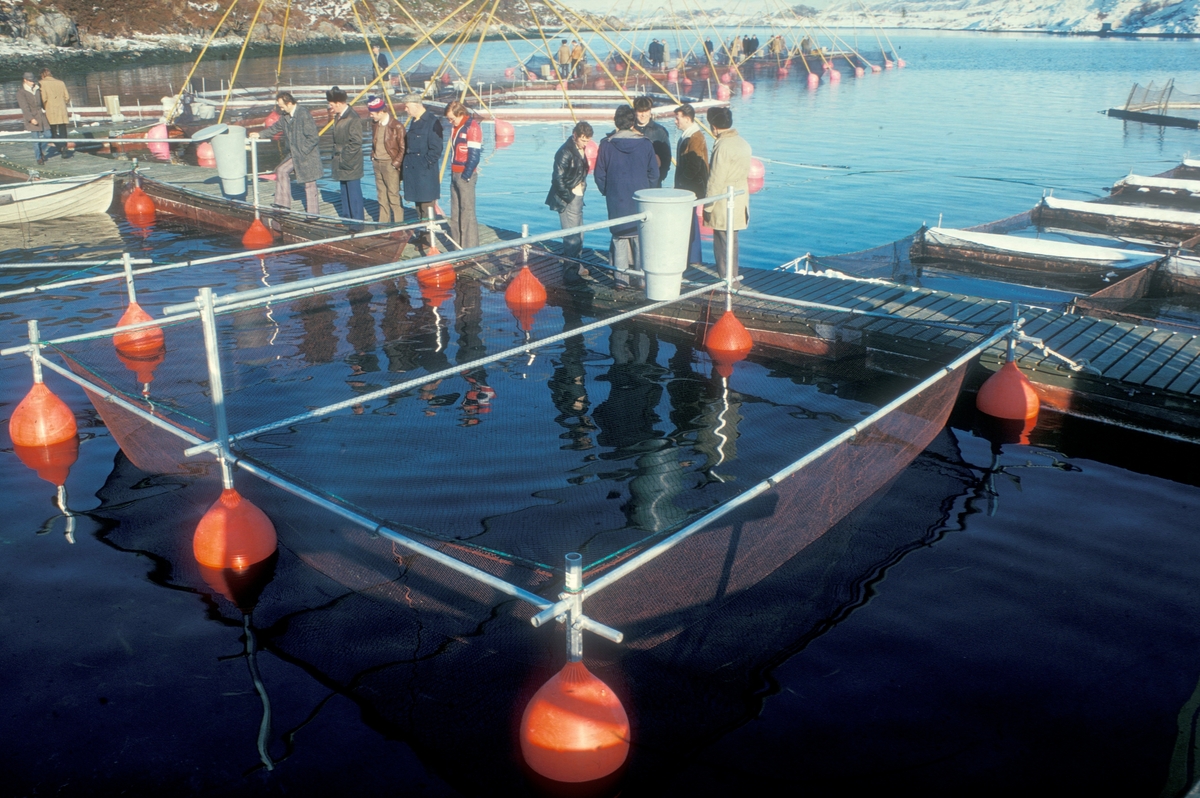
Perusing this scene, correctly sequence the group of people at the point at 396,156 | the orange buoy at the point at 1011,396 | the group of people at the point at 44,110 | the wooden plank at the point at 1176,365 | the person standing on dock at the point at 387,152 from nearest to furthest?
the wooden plank at the point at 1176,365
the orange buoy at the point at 1011,396
the group of people at the point at 396,156
the person standing on dock at the point at 387,152
the group of people at the point at 44,110

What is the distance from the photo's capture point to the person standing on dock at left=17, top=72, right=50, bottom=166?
21000 millimetres

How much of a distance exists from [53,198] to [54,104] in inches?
278

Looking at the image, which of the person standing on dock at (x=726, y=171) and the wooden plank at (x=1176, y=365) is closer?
the wooden plank at (x=1176, y=365)

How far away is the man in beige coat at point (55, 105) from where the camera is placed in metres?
21.4

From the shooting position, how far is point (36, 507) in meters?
7.07

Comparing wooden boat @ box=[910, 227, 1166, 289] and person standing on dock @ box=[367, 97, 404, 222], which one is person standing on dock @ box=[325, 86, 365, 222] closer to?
person standing on dock @ box=[367, 97, 404, 222]

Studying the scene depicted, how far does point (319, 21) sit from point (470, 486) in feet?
359

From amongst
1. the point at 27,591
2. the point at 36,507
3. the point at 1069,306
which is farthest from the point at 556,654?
the point at 1069,306

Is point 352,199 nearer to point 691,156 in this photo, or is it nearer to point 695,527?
point 691,156

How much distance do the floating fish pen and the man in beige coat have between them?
41.1 feet

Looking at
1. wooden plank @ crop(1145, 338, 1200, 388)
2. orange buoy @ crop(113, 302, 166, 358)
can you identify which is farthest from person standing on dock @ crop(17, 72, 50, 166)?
wooden plank @ crop(1145, 338, 1200, 388)

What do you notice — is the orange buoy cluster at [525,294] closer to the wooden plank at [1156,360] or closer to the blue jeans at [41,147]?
the wooden plank at [1156,360]

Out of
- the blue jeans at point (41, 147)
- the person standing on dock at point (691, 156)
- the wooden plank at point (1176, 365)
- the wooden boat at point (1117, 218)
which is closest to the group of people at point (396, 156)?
the person standing on dock at point (691, 156)

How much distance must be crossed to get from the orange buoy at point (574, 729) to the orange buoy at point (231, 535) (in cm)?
279
